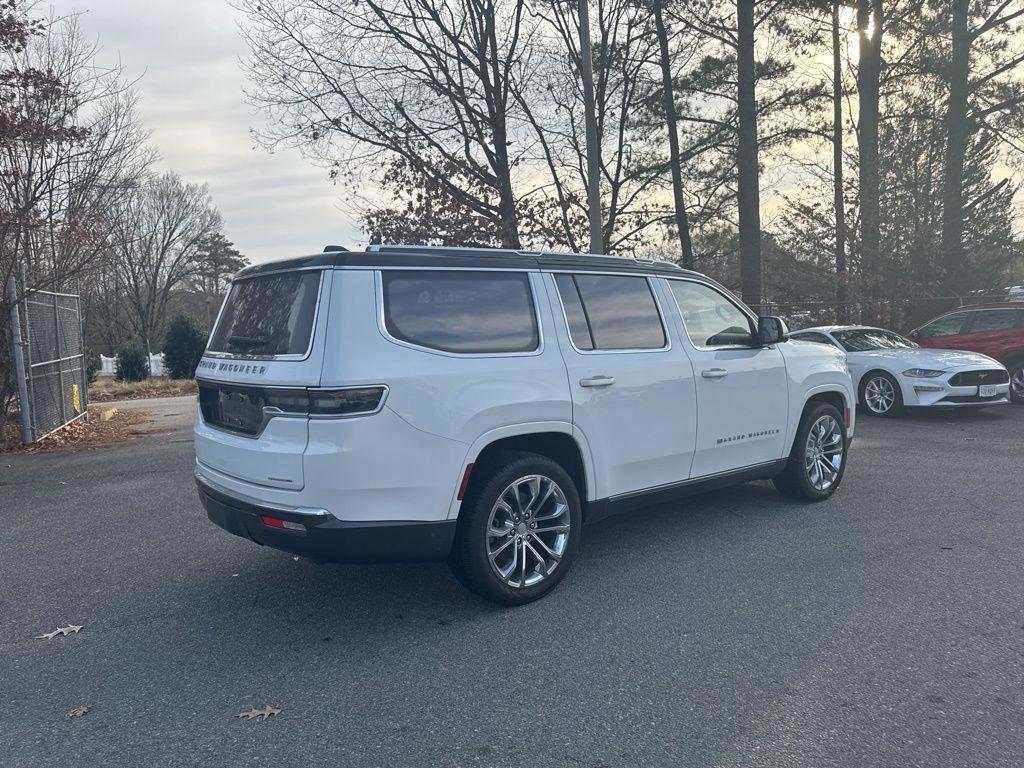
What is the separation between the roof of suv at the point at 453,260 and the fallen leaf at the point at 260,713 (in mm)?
2063

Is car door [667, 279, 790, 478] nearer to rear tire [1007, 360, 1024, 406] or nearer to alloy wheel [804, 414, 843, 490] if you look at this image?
alloy wheel [804, 414, 843, 490]

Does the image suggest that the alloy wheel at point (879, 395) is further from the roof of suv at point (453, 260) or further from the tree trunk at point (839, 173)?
the roof of suv at point (453, 260)

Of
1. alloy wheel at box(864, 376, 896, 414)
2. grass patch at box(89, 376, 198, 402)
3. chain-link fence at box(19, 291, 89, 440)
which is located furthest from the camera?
grass patch at box(89, 376, 198, 402)

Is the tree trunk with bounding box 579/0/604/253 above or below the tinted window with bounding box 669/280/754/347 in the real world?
above

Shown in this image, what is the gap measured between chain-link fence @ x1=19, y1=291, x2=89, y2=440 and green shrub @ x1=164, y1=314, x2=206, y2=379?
60.4 feet

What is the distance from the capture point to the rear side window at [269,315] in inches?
152

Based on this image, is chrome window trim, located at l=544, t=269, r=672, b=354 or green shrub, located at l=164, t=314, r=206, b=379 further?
green shrub, located at l=164, t=314, r=206, b=379

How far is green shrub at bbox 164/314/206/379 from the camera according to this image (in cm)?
3164

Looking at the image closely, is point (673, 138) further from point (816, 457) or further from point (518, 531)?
point (518, 531)

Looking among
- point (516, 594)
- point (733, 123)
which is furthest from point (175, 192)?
point (516, 594)

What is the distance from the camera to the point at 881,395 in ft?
38.7

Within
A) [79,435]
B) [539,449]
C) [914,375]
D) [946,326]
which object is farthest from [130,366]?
[539,449]

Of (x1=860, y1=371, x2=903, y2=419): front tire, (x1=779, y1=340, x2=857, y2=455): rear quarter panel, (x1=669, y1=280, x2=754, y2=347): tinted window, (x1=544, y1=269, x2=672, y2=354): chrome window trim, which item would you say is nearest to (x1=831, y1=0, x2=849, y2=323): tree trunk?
(x1=860, y1=371, x2=903, y2=419): front tire

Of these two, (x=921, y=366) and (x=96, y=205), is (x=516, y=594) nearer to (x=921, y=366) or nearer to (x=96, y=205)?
(x=921, y=366)
